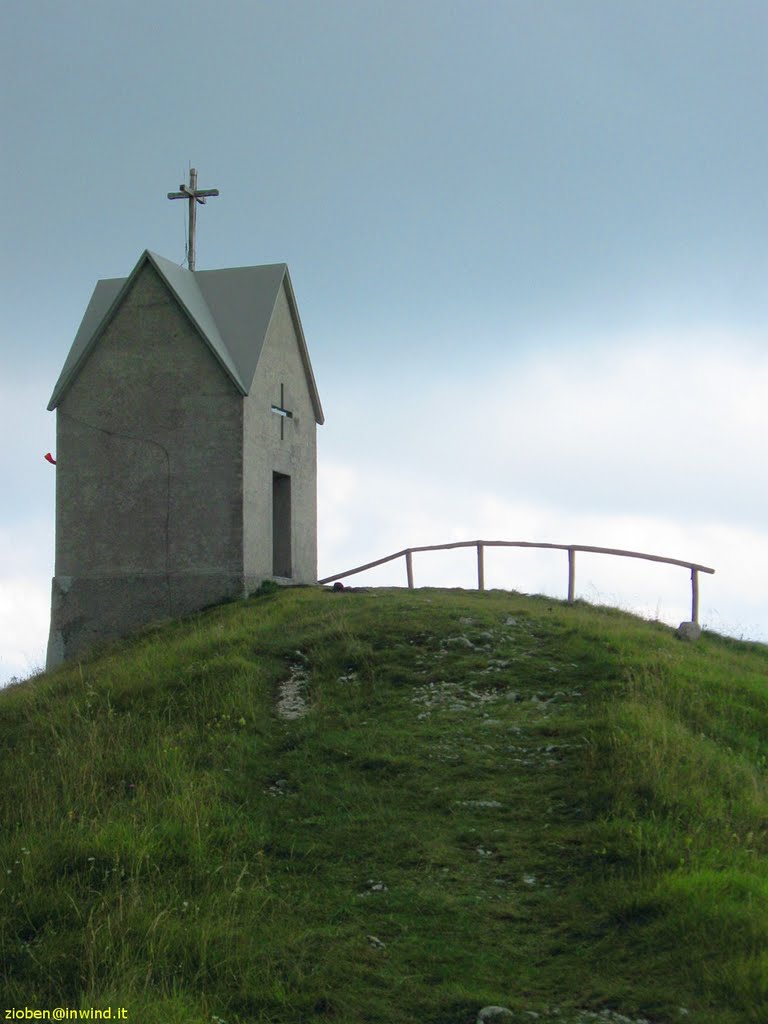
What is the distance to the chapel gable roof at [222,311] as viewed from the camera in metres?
25.2

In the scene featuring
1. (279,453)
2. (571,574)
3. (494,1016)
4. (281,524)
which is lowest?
(494,1016)

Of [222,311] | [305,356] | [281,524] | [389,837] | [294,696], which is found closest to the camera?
[389,837]

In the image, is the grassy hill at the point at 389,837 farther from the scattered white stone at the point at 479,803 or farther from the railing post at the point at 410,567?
the railing post at the point at 410,567

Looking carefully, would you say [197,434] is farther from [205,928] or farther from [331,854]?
[205,928]

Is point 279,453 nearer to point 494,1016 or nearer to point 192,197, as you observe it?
point 192,197

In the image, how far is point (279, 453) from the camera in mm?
26297

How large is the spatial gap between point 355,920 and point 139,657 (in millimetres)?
9921

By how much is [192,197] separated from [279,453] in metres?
8.40

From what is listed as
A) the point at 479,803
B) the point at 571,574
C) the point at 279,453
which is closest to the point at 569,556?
the point at 571,574

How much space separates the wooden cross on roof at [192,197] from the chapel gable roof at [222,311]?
6.97 feet

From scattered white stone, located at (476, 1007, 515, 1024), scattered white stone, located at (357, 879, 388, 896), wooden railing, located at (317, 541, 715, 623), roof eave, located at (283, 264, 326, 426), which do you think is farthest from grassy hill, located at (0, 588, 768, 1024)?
roof eave, located at (283, 264, 326, 426)

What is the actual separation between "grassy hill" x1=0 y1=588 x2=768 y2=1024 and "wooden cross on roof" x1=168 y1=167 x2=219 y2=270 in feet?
52.4

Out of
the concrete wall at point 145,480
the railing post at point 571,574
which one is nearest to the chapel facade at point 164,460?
the concrete wall at point 145,480

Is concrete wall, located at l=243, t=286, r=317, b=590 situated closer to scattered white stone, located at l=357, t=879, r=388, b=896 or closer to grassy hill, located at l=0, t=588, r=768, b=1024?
grassy hill, located at l=0, t=588, r=768, b=1024
